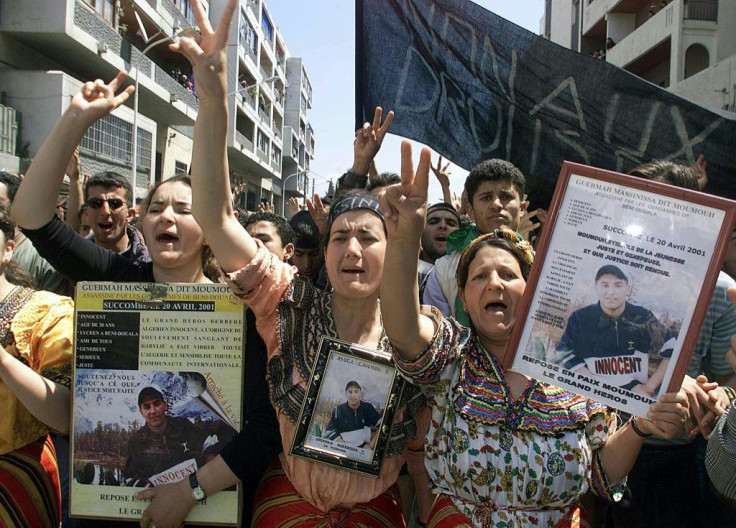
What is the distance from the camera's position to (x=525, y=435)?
1.93 meters

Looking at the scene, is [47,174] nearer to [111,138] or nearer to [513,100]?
[513,100]

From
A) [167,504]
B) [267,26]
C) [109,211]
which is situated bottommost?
[167,504]

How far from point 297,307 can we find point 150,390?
601mm

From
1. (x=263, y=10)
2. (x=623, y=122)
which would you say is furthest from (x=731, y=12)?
(x=263, y=10)

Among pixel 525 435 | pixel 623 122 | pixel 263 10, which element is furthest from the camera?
pixel 263 10

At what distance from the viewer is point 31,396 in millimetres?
2043

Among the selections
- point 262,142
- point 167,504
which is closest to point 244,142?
point 262,142

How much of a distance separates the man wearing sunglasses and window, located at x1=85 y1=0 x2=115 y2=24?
17.3m

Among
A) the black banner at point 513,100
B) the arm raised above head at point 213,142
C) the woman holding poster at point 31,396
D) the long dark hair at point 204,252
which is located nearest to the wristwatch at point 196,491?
the woman holding poster at point 31,396

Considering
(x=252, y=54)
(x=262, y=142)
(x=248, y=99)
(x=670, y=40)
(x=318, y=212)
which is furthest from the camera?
(x=262, y=142)

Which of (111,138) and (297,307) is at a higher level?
(111,138)

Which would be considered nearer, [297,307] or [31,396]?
[31,396]

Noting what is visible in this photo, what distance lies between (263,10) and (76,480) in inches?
1904

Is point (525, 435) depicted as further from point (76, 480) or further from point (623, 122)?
point (623, 122)
